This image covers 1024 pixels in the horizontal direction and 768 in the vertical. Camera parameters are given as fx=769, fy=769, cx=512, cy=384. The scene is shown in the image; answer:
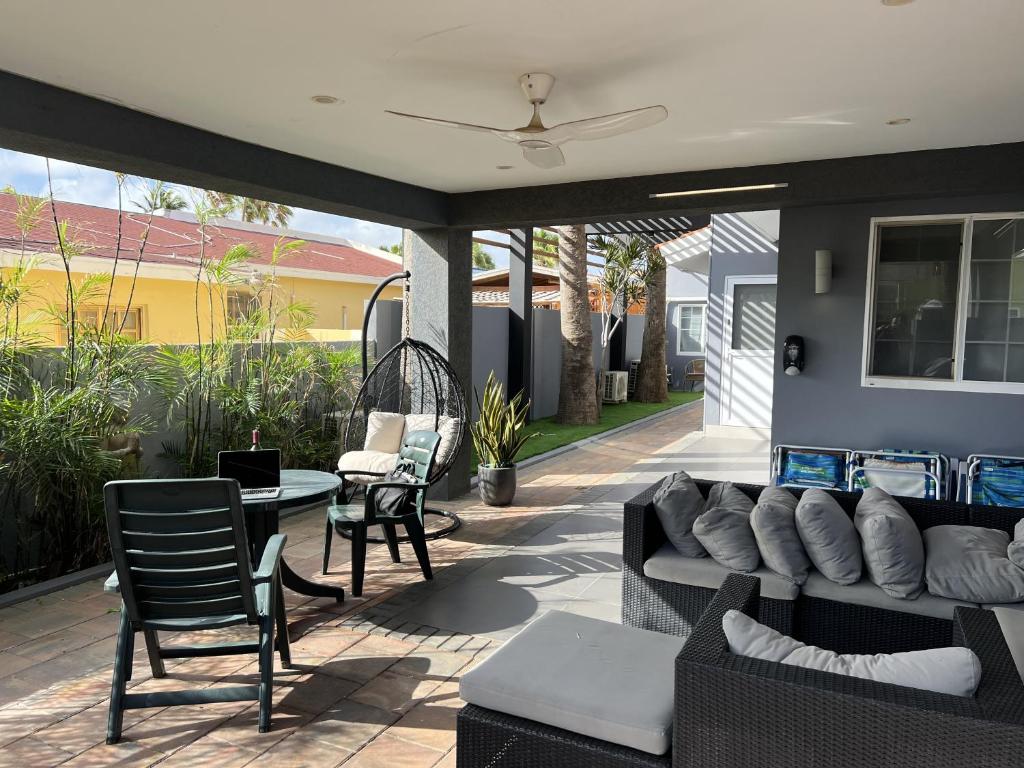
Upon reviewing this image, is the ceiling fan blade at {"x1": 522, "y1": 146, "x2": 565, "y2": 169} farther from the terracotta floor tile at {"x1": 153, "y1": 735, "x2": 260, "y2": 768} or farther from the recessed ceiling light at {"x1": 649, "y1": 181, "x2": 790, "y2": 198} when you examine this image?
the terracotta floor tile at {"x1": 153, "y1": 735, "x2": 260, "y2": 768}

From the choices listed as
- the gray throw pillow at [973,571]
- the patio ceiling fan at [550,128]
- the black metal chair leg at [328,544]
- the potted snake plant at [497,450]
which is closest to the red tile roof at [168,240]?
the potted snake plant at [497,450]

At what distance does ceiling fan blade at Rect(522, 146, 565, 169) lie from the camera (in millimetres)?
3506

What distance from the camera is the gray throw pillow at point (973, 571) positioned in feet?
9.19

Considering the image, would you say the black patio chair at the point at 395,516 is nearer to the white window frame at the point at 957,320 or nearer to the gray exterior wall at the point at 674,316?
the white window frame at the point at 957,320

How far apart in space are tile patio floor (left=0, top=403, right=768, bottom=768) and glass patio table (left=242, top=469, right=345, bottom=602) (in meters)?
0.09

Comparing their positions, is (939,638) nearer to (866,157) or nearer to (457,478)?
(866,157)

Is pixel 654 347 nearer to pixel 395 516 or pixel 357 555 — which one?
pixel 395 516

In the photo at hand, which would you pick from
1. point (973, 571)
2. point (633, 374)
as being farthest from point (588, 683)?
point (633, 374)

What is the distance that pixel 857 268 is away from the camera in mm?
5477

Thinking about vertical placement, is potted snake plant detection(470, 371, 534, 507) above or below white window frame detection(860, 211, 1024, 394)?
below

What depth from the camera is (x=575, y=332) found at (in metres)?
11.1

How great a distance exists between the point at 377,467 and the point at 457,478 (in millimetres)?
1087

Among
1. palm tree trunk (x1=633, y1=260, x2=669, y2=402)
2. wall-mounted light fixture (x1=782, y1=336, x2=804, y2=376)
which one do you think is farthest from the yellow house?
palm tree trunk (x1=633, y1=260, x2=669, y2=402)

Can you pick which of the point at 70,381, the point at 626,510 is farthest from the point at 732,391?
the point at 70,381
